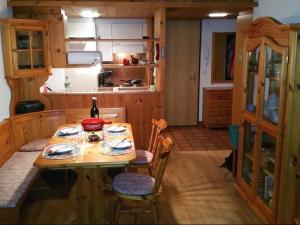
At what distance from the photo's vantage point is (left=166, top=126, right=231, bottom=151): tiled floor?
5348 millimetres

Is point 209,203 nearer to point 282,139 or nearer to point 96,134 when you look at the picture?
point 282,139

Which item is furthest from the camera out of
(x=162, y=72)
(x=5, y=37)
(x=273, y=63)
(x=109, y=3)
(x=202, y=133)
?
(x=202, y=133)

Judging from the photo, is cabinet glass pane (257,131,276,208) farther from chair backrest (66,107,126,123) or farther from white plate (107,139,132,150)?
chair backrest (66,107,126,123)

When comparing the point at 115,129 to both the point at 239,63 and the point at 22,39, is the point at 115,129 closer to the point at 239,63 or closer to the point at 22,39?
the point at 22,39

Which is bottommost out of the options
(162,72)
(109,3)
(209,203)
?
(209,203)

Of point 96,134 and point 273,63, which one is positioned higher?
point 273,63

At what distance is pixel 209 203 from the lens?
3451 millimetres

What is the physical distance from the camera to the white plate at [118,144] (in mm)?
2890

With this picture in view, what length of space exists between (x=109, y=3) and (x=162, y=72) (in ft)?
3.84

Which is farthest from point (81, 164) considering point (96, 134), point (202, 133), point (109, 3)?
point (202, 133)

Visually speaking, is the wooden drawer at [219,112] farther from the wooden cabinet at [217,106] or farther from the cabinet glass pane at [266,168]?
the cabinet glass pane at [266,168]

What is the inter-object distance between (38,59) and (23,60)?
21 centimetres

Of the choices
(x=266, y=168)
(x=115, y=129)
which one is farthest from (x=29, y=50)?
(x=266, y=168)

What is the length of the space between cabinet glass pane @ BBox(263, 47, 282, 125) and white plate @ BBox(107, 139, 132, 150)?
129 centimetres
